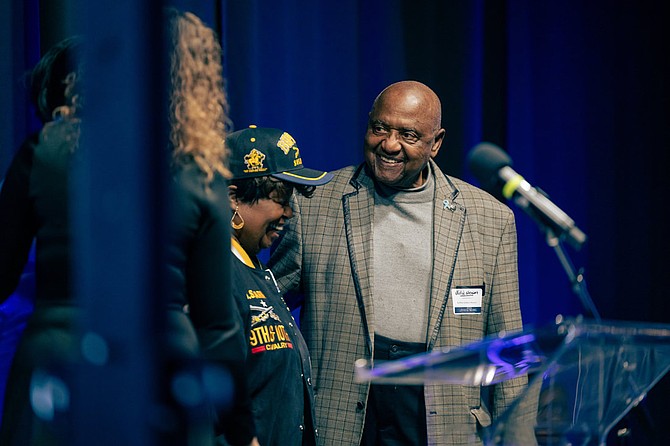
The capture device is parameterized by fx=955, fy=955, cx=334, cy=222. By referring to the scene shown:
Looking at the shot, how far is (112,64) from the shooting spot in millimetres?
1029

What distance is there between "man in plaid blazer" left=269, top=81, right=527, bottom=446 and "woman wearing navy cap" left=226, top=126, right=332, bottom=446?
48 centimetres

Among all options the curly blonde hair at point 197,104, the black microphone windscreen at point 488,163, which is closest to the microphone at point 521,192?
the black microphone windscreen at point 488,163

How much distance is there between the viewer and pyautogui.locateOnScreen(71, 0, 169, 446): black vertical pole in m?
1.02

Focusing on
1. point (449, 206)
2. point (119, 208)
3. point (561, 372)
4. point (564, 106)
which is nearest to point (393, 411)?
point (449, 206)

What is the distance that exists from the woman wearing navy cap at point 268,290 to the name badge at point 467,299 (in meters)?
0.64

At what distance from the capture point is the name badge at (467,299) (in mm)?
2797

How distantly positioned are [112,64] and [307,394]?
1.34 metres

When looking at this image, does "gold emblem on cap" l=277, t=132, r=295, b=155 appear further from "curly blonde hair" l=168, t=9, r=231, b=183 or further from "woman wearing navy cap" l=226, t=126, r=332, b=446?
"curly blonde hair" l=168, t=9, r=231, b=183

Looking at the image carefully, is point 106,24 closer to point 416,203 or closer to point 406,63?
point 416,203

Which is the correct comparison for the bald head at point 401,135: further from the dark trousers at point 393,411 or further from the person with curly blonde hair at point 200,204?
the person with curly blonde hair at point 200,204

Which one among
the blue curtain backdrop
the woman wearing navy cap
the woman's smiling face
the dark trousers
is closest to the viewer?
the woman wearing navy cap

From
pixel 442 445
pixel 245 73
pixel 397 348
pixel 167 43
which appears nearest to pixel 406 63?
pixel 245 73

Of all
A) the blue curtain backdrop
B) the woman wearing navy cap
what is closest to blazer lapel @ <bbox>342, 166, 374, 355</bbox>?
the woman wearing navy cap

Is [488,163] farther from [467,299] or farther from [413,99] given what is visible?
[413,99]
